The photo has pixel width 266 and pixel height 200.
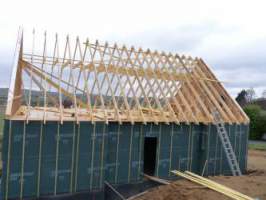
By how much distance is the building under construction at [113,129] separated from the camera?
8898 mm

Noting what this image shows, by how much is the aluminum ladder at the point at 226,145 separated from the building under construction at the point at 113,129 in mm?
53

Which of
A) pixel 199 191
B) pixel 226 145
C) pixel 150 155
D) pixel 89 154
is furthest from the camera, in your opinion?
pixel 226 145

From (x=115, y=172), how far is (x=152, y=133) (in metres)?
1.92

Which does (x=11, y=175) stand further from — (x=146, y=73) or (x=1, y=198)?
(x=146, y=73)

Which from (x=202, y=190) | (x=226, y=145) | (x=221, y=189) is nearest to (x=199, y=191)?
(x=202, y=190)

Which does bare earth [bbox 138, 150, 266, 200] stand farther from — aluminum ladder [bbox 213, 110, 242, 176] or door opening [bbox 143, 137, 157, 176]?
door opening [bbox 143, 137, 157, 176]

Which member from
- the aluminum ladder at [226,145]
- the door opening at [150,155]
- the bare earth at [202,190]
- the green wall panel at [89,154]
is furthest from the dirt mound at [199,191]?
the door opening at [150,155]

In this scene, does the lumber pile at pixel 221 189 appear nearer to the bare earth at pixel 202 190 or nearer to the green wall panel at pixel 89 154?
the bare earth at pixel 202 190

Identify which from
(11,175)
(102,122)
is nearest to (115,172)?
(102,122)

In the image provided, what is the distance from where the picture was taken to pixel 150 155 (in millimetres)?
12828

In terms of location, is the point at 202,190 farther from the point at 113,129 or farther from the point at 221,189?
the point at 113,129

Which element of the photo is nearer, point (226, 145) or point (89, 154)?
point (89, 154)

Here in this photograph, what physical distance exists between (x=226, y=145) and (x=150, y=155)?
3102 mm

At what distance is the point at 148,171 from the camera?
12211 mm
